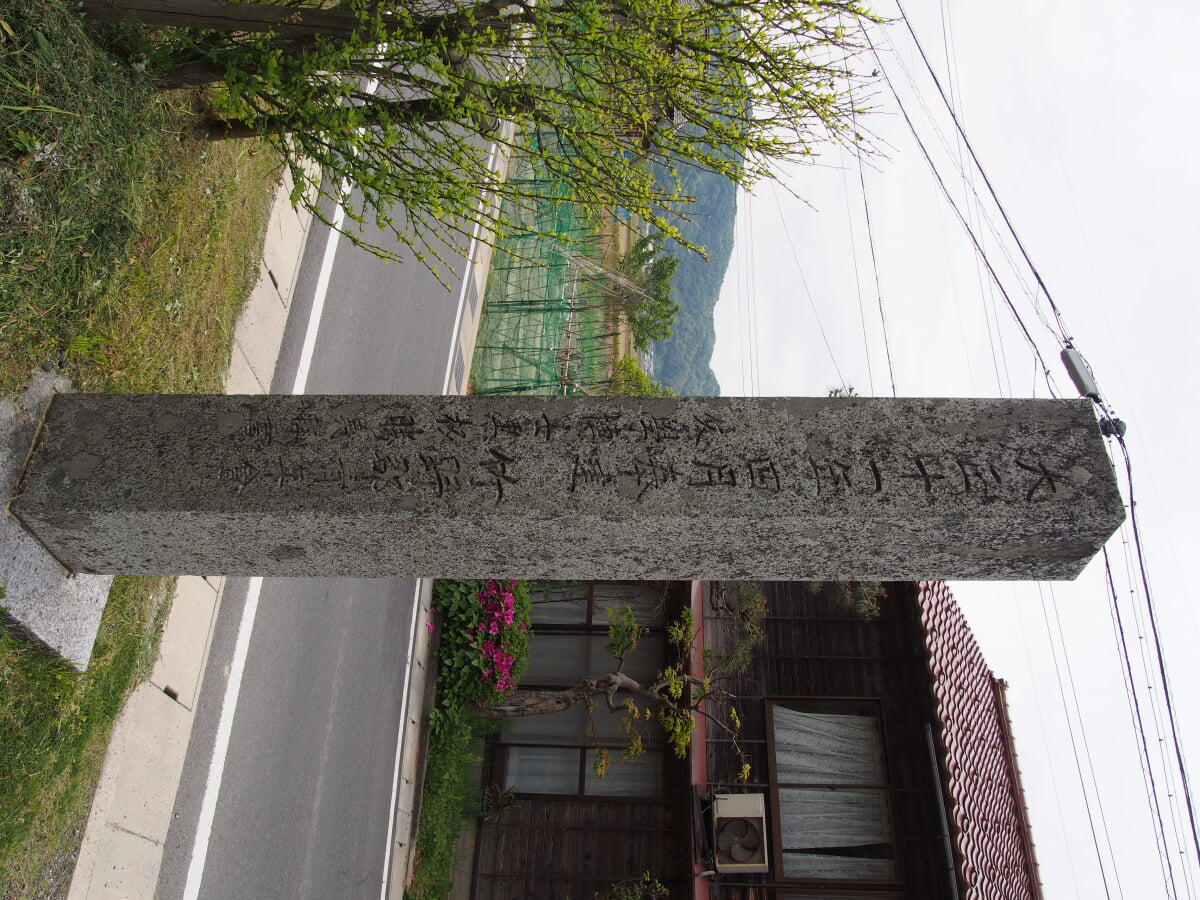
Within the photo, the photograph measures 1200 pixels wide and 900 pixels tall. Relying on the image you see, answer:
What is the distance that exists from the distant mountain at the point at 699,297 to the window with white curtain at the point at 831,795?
3344 centimetres

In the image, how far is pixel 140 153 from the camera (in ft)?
15.8

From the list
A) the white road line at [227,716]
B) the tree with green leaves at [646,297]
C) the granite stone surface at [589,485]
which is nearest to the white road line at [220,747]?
the white road line at [227,716]

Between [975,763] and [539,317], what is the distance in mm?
8903

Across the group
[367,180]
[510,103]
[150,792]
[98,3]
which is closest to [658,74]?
[510,103]

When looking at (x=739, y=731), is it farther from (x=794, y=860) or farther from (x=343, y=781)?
(x=343, y=781)

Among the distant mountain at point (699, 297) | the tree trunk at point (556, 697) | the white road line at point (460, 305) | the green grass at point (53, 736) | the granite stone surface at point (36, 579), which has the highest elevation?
the distant mountain at point (699, 297)

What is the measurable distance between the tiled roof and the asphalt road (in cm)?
607

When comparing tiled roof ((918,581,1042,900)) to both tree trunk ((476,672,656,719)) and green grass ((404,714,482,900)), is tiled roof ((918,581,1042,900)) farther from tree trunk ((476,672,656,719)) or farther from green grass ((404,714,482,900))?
green grass ((404,714,482,900))

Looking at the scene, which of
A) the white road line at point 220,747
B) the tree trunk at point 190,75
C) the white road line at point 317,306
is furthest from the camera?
the white road line at point 317,306

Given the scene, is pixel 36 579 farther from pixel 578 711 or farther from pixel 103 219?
pixel 578 711

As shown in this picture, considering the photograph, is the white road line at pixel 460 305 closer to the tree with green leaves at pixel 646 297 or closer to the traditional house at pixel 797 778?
the tree with green leaves at pixel 646 297

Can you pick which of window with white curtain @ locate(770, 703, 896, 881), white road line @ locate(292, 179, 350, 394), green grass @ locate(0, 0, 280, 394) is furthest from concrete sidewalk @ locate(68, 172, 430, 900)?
window with white curtain @ locate(770, 703, 896, 881)

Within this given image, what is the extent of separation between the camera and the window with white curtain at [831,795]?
9148 mm

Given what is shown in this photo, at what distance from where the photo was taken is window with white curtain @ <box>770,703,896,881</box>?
30.0 ft
